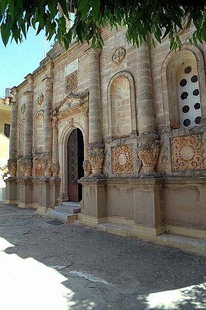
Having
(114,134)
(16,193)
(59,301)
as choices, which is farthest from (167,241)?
(16,193)

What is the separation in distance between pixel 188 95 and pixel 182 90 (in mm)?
256

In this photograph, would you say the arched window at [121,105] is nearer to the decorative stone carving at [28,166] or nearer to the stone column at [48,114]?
the stone column at [48,114]

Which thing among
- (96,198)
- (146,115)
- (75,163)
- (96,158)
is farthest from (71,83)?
(96,198)

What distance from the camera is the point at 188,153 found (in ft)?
19.9

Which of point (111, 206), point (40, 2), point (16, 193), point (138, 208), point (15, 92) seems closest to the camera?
point (40, 2)

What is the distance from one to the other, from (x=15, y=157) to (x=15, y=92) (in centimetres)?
435

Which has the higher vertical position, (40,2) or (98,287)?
(40,2)

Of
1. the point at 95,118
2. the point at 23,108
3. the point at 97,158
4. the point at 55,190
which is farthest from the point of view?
the point at 23,108

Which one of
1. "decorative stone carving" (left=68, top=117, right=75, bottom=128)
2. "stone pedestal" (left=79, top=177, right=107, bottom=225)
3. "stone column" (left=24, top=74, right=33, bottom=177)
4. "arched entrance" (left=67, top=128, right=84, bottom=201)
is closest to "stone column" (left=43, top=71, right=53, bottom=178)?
"arched entrance" (left=67, top=128, right=84, bottom=201)

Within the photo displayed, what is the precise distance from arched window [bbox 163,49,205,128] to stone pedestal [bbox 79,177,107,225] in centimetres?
308

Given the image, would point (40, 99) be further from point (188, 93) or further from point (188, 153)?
point (188, 153)

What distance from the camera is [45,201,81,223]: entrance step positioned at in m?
8.71

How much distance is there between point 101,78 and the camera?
8.89 metres

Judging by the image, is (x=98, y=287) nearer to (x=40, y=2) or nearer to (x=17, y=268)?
(x=17, y=268)
